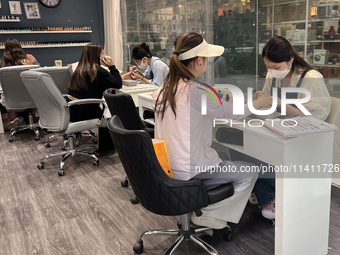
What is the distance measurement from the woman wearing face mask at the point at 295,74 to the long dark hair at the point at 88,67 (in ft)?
5.84

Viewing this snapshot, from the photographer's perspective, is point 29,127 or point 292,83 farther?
point 29,127

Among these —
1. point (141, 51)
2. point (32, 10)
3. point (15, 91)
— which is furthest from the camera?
point (32, 10)

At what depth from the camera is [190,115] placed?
1673 millimetres

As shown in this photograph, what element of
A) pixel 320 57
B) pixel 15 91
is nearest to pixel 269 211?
pixel 320 57

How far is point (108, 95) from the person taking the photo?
233 cm

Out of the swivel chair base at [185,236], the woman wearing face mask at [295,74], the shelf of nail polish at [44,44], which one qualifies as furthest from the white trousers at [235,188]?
the shelf of nail polish at [44,44]

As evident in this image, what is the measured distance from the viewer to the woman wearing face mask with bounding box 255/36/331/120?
212 cm

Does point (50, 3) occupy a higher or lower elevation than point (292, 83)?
higher

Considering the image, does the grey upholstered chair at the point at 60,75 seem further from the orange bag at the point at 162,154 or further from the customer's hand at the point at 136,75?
the orange bag at the point at 162,154

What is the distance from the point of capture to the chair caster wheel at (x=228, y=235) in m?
2.03

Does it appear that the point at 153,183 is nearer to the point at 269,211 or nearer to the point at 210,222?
the point at 210,222

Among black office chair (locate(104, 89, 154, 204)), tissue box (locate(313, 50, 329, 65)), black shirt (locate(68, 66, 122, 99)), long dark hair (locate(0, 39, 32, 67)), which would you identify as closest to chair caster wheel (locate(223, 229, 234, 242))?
black office chair (locate(104, 89, 154, 204))

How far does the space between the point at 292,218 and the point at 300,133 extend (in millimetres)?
455

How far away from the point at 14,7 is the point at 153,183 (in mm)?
5561
